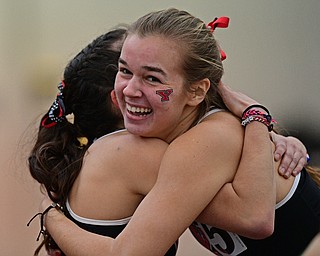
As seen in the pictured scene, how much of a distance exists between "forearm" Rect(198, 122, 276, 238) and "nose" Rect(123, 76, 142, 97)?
30 cm

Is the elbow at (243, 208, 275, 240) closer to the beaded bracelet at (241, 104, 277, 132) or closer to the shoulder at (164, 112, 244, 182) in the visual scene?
the shoulder at (164, 112, 244, 182)

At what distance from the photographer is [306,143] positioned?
338cm

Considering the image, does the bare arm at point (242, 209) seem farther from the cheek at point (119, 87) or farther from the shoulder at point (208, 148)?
the cheek at point (119, 87)

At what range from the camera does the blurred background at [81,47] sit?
3486mm

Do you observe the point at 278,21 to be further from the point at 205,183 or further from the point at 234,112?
the point at 205,183

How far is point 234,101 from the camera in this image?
179 cm

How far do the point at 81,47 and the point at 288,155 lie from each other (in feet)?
6.46

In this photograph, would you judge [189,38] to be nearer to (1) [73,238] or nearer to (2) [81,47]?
(1) [73,238]

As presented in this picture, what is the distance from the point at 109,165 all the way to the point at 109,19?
195 centimetres

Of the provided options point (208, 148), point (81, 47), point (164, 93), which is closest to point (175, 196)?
point (208, 148)

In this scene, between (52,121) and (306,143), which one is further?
(306,143)

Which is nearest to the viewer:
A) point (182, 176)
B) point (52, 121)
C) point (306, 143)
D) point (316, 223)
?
point (182, 176)

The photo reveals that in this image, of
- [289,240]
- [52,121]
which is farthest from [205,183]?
[52,121]

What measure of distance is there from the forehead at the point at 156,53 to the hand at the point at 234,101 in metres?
0.22
